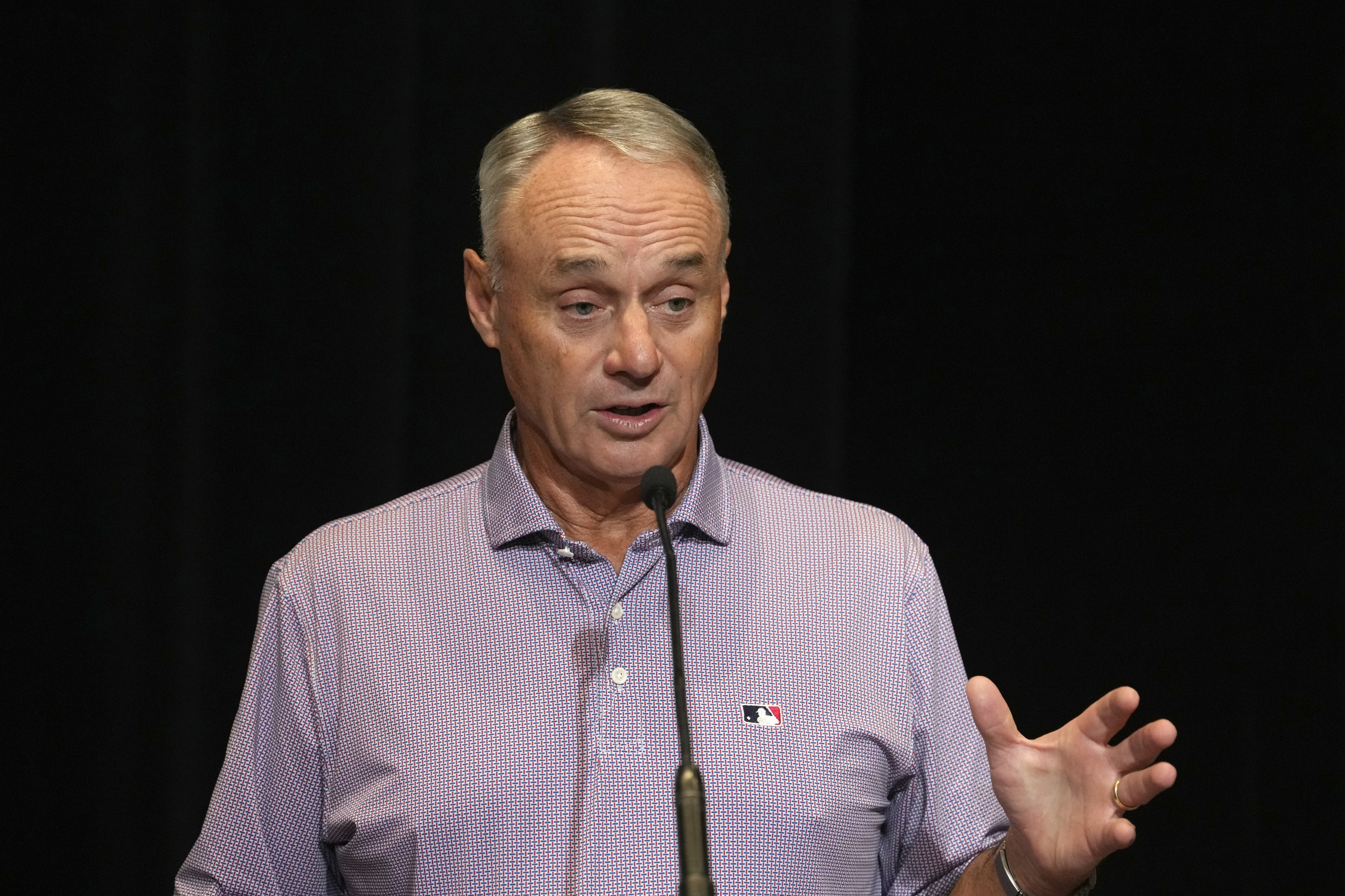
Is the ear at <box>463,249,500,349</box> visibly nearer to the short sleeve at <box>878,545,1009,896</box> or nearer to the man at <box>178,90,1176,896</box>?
the man at <box>178,90,1176,896</box>

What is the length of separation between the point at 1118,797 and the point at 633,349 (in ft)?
2.35

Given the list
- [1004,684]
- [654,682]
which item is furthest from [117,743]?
[1004,684]

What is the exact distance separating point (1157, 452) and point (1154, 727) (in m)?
1.34

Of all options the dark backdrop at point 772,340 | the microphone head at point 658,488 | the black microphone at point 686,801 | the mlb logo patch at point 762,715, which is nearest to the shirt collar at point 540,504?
the mlb logo patch at point 762,715

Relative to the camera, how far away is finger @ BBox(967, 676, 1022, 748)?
56.0 inches

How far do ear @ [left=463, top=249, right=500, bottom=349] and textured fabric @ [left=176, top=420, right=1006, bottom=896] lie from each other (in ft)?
0.50

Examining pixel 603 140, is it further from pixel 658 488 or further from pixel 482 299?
pixel 658 488

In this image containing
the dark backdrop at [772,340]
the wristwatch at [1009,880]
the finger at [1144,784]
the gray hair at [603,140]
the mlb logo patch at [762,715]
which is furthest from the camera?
the dark backdrop at [772,340]

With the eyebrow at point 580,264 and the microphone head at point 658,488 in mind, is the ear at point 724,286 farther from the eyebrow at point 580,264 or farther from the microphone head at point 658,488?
the microphone head at point 658,488

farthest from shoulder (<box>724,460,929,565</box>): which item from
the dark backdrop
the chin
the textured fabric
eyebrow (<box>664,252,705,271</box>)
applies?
the dark backdrop

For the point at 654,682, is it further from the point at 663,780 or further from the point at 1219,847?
the point at 1219,847

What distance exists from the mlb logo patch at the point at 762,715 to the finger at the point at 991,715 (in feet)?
0.91

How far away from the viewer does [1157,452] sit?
2.59 m

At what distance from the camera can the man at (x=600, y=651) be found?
63.0 inches
